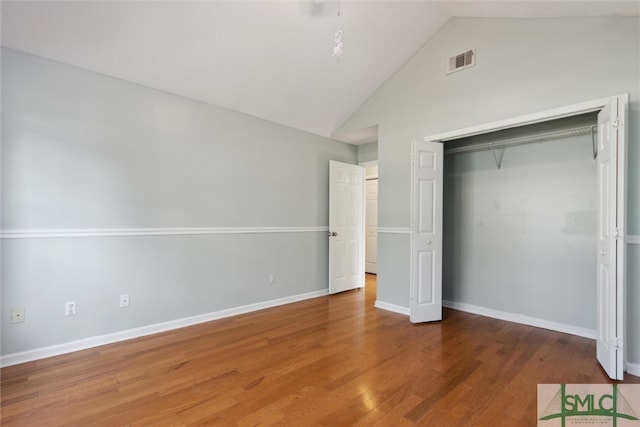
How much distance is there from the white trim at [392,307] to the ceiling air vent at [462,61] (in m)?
2.99

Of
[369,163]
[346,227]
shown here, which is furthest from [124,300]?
[369,163]

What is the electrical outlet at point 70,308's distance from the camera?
9.07ft

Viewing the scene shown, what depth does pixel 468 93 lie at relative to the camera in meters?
3.53

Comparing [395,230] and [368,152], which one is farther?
[368,152]

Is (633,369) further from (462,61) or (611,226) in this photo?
(462,61)

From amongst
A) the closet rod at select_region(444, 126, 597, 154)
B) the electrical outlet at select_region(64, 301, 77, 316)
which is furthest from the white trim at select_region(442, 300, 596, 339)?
the electrical outlet at select_region(64, 301, 77, 316)

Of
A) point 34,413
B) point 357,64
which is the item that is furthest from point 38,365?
point 357,64

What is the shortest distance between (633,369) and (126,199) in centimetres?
466

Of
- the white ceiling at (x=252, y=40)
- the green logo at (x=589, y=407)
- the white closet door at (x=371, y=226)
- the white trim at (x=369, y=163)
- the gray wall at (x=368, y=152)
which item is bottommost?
the green logo at (x=589, y=407)

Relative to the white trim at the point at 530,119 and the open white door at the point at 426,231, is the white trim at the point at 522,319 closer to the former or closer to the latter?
the open white door at the point at 426,231

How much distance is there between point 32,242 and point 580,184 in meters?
5.27

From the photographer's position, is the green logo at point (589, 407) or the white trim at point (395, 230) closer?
the green logo at point (589, 407)

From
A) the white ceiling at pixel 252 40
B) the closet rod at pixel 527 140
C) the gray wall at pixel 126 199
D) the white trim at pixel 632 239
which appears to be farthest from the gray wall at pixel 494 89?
the gray wall at pixel 126 199

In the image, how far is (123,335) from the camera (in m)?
3.04
